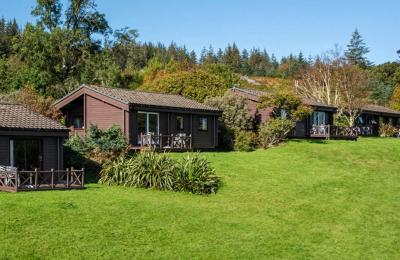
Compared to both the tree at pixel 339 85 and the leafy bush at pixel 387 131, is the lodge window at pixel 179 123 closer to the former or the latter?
the tree at pixel 339 85

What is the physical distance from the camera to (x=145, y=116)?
36594 mm

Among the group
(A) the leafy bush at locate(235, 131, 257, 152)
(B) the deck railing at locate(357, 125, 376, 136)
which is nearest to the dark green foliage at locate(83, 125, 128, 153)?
(A) the leafy bush at locate(235, 131, 257, 152)

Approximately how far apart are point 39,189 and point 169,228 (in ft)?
24.1

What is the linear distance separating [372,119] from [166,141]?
33971 millimetres

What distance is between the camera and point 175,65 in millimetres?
94875

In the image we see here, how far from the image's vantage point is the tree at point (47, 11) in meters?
57.6

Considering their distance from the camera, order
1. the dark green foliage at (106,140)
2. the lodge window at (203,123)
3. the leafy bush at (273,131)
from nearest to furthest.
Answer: the dark green foliage at (106,140) → the lodge window at (203,123) → the leafy bush at (273,131)

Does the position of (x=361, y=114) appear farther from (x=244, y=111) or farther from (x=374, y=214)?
(x=374, y=214)

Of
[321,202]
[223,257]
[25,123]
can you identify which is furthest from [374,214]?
[25,123]

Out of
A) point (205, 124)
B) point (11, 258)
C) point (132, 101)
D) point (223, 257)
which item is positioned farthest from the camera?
point (205, 124)

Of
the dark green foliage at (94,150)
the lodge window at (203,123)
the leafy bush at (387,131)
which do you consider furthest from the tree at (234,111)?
the leafy bush at (387,131)

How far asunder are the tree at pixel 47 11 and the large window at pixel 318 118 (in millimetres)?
27984

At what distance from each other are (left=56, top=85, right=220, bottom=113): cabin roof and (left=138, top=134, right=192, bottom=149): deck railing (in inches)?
78.5

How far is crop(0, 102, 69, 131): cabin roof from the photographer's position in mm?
25859
